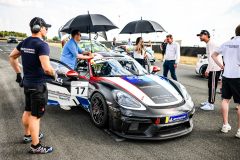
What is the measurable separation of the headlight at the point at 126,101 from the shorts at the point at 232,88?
4.93 feet

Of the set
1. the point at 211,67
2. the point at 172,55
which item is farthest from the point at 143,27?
the point at 211,67

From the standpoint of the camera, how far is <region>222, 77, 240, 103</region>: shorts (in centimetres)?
317

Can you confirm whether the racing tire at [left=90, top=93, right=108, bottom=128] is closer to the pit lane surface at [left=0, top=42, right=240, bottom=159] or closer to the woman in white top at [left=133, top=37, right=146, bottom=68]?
the pit lane surface at [left=0, top=42, right=240, bottom=159]

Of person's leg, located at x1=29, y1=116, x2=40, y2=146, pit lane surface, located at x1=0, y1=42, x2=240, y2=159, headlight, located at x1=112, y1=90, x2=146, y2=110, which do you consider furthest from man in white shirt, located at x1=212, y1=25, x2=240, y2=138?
person's leg, located at x1=29, y1=116, x2=40, y2=146

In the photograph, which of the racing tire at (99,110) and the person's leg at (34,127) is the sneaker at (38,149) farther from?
the racing tire at (99,110)

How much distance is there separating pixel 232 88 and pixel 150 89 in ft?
4.33

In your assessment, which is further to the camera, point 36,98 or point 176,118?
point 176,118

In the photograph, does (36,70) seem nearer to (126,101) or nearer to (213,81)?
(126,101)

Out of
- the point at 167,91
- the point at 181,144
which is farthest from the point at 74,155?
the point at 167,91

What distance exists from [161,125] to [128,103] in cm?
58

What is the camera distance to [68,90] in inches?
152

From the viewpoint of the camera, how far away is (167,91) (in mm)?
3449

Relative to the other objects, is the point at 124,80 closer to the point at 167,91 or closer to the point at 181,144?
the point at 167,91

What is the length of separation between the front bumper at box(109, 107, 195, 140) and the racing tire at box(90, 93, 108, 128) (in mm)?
213
